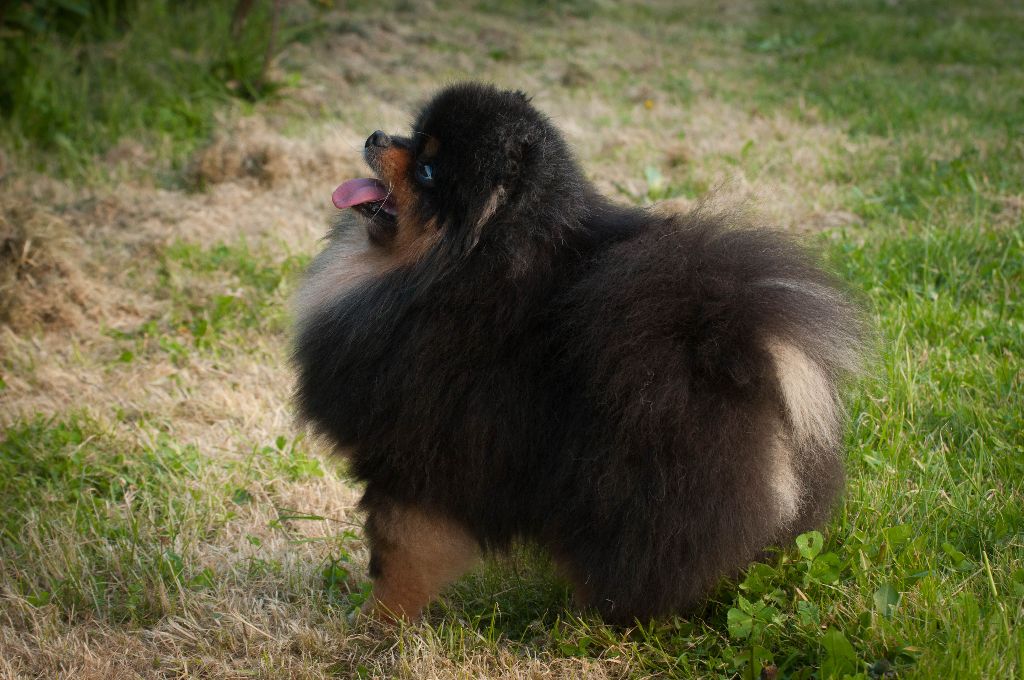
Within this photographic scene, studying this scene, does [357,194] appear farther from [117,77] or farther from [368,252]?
[117,77]

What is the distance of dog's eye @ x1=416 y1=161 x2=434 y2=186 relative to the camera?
8.98ft

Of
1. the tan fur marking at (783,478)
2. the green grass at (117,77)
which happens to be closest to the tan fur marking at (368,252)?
the tan fur marking at (783,478)

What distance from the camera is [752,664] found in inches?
99.0

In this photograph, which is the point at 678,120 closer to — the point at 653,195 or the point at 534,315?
the point at 653,195

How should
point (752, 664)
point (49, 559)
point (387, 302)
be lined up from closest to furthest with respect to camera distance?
point (752, 664)
point (387, 302)
point (49, 559)

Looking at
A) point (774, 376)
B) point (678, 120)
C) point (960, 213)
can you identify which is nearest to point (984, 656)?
point (774, 376)

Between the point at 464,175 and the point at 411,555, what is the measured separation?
114 cm

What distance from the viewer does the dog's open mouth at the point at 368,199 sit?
9.14ft

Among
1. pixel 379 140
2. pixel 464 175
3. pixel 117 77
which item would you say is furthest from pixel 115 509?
pixel 117 77

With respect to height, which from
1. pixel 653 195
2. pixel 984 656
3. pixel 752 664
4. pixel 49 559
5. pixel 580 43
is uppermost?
pixel 580 43

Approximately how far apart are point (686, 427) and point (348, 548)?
1532 millimetres

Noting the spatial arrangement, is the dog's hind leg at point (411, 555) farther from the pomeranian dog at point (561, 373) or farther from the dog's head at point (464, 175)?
the dog's head at point (464, 175)

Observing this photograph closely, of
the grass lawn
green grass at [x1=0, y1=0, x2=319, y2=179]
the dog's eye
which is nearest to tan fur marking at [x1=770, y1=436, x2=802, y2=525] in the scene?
the grass lawn

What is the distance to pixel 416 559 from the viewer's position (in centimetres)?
277
